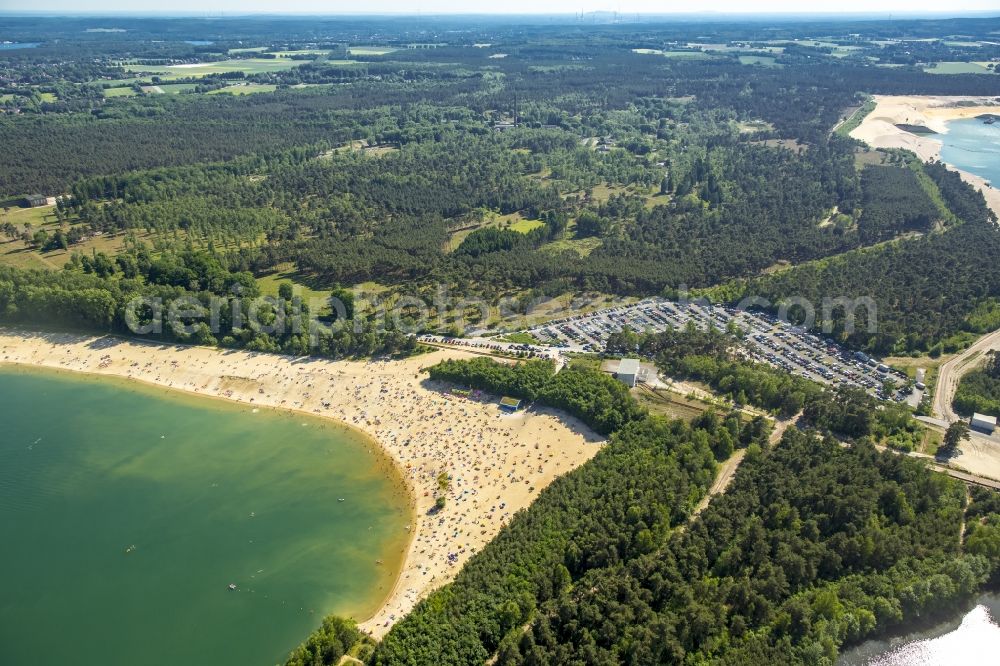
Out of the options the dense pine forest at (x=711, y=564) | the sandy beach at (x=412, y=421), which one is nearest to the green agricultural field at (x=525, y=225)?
the sandy beach at (x=412, y=421)

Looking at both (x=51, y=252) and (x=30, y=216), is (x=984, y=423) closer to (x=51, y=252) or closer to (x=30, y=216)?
(x=51, y=252)

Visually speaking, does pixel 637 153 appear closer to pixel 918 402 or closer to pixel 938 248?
pixel 938 248

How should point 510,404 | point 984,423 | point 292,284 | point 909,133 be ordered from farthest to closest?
point 909,133 → point 292,284 → point 510,404 → point 984,423

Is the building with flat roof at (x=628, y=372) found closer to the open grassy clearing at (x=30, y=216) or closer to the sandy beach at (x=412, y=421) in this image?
the sandy beach at (x=412, y=421)

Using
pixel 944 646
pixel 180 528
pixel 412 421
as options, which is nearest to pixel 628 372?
pixel 412 421

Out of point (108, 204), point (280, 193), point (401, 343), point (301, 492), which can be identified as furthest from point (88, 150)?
point (301, 492)

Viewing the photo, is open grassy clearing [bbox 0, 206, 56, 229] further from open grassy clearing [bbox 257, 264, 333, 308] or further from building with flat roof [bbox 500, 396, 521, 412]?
building with flat roof [bbox 500, 396, 521, 412]

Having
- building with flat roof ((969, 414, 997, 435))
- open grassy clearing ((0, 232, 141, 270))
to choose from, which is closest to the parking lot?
building with flat roof ((969, 414, 997, 435))
